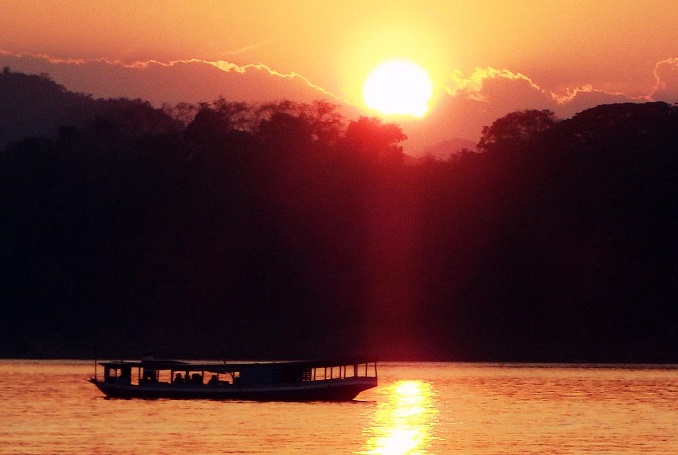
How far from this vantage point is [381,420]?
284 feet

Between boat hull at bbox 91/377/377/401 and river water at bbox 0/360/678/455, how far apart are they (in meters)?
0.63

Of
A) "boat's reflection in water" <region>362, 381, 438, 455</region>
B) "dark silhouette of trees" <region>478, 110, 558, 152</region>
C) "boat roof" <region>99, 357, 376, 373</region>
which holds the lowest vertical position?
"boat's reflection in water" <region>362, 381, 438, 455</region>

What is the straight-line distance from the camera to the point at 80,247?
162125mm

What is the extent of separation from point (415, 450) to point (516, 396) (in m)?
33.0

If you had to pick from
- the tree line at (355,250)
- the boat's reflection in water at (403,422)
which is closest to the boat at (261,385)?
the boat's reflection in water at (403,422)

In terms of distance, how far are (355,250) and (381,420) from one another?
7348cm

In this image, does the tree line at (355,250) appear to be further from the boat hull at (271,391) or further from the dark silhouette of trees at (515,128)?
the boat hull at (271,391)

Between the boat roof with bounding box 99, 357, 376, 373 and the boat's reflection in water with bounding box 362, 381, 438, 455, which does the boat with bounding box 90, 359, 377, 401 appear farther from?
the boat's reflection in water with bounding box 362, 381, 438, 455

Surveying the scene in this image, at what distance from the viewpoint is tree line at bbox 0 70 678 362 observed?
488 ft

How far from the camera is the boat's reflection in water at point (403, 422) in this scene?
72.2 meters

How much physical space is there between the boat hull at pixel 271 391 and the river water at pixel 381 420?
0.63 m

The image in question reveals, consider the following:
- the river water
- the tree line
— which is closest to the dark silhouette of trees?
the tree line

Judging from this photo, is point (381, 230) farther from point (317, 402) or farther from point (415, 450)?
point (415, 450)

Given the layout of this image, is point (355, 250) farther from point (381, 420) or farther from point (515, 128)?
point (381, 420)
